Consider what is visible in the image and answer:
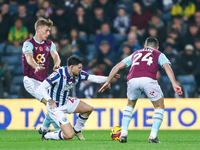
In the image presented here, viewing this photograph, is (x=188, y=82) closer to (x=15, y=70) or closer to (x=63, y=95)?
(x=15, y=70)

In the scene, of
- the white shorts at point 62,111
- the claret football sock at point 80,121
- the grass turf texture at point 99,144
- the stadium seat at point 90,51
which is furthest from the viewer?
the stadium seat at point 90,51

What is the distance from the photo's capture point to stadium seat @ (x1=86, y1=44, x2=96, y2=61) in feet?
44.9

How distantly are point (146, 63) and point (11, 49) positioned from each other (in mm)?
8054

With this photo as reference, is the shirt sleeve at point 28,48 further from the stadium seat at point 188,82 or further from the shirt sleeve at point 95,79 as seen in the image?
the stadium seat at point 188,82

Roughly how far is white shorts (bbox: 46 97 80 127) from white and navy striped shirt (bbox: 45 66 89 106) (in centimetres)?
9

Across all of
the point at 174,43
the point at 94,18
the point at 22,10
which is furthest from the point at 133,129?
the point at 22,10

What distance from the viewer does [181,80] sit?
12617mm

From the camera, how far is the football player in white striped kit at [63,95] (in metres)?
6.96

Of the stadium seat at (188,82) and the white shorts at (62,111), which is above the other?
the stadium seat at (188,82)

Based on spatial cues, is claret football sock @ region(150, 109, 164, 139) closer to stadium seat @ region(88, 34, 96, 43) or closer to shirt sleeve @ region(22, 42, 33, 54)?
shirt sleeve @ region(22, 42, 33, 54)

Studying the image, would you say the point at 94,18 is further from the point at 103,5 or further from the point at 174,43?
the point at 174,43

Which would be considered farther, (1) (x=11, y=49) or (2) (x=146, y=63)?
(1) (x=11, y=49)

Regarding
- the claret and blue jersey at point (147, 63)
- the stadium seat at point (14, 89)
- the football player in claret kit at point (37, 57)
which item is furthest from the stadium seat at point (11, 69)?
the claret and blue jersey at point (147, 63)

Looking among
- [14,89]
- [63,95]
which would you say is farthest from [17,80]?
[63,95]
